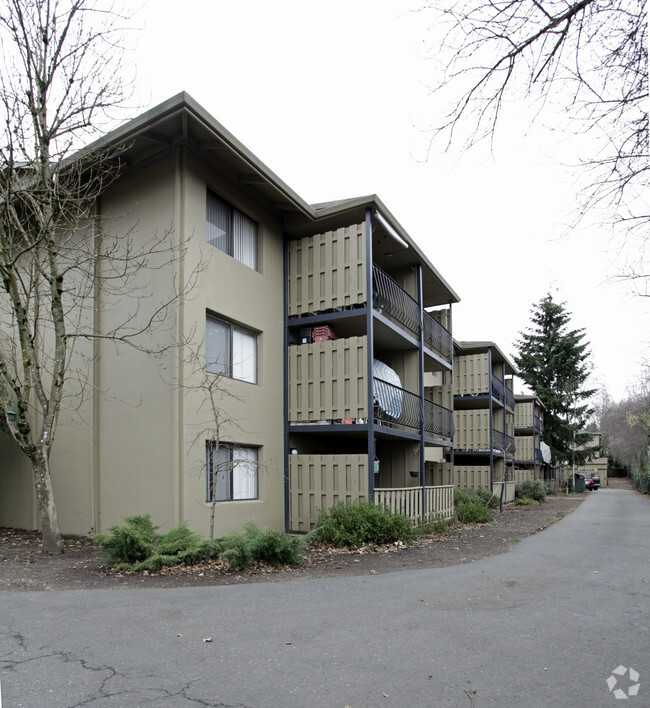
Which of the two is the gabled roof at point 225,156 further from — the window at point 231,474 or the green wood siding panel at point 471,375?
the green wood siding panel at point 471,375

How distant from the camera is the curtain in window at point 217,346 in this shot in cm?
1129

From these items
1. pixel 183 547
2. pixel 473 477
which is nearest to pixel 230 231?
pixel 183 547

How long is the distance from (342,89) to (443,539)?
1070cm

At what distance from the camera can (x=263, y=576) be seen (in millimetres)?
7984

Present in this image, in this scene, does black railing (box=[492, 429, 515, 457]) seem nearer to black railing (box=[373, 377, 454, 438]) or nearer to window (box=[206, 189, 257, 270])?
black railing (box=[373, 377, 454, 438])

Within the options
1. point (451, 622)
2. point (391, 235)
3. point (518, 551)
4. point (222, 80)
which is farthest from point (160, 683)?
point (391, 235)

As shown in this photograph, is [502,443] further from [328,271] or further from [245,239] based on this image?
[245,239]

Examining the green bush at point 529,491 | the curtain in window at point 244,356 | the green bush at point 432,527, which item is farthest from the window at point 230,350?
the green bush at point 529,491

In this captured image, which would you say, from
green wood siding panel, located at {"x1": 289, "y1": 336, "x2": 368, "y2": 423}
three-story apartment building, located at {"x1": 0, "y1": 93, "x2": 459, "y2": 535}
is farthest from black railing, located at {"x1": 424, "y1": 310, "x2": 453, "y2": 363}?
green wood siding panel, located at {"x1": 289, "y1": 336, "x2": 368, "y2": 423}

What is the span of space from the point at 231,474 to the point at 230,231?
490 centimetres

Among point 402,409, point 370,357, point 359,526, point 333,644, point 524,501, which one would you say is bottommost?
point 524,501

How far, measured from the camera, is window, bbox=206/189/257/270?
1174cm

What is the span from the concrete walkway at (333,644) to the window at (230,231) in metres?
6.99

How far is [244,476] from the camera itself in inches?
472
